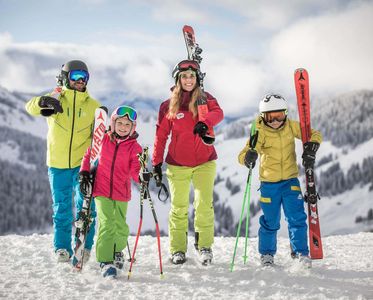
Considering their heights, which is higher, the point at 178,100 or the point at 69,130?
the point at 178,100

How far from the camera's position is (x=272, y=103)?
5422mm

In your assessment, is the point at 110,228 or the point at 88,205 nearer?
the point at 110,228

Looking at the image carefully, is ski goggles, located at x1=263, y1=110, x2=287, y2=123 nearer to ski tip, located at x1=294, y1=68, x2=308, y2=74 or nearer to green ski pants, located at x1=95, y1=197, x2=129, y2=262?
ski tip, located at x1=294, y1=68, x2=308, y2=74

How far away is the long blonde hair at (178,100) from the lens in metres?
5.57

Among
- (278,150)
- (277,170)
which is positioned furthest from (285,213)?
(278,150)

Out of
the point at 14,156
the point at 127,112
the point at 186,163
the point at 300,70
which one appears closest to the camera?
the point at 127,112

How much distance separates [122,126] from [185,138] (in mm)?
904

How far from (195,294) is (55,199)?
2.43 m

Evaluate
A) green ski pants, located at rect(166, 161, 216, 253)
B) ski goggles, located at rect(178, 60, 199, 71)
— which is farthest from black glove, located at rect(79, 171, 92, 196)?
ski goggles, located at rect(178, 60, 199, 71)

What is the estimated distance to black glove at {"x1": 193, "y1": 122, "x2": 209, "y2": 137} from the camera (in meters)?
5.20

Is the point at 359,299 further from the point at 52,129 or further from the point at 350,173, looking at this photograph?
the point at 350,173

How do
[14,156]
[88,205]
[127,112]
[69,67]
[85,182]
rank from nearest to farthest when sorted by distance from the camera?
[85,182] → [127,112] → [88,205] → [69,67] → [14,156]

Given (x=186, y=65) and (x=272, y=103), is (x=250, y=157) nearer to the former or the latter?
(x=272, y=103)

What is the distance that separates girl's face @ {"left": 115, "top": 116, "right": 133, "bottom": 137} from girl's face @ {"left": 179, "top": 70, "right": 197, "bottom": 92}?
985mm
